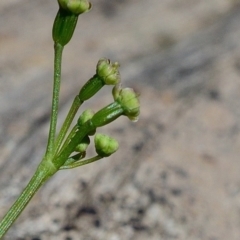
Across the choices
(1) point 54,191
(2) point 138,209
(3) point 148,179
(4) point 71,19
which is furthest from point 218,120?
(4) point 71,19

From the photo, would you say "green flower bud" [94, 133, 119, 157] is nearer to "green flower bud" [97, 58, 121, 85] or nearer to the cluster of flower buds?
the cluster of flower buds

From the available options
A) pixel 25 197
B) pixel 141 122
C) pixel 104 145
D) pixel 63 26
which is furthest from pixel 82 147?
pixel 141 122

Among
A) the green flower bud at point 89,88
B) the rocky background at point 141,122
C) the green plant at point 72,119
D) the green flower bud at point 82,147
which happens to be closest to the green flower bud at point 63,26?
the green plant at point 72,119

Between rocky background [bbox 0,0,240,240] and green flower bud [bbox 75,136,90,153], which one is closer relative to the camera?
green flower bud [bbox 75,136,90,153]

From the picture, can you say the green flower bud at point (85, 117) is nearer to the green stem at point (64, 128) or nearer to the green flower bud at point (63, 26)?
the green stem at point (64, 128)

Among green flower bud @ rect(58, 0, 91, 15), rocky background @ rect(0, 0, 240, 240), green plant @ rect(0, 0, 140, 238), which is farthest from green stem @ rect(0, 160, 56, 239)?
rocky background @ rect(0, 0, 240, 240)

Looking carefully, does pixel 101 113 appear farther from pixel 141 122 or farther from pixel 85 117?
pixel 141 122
